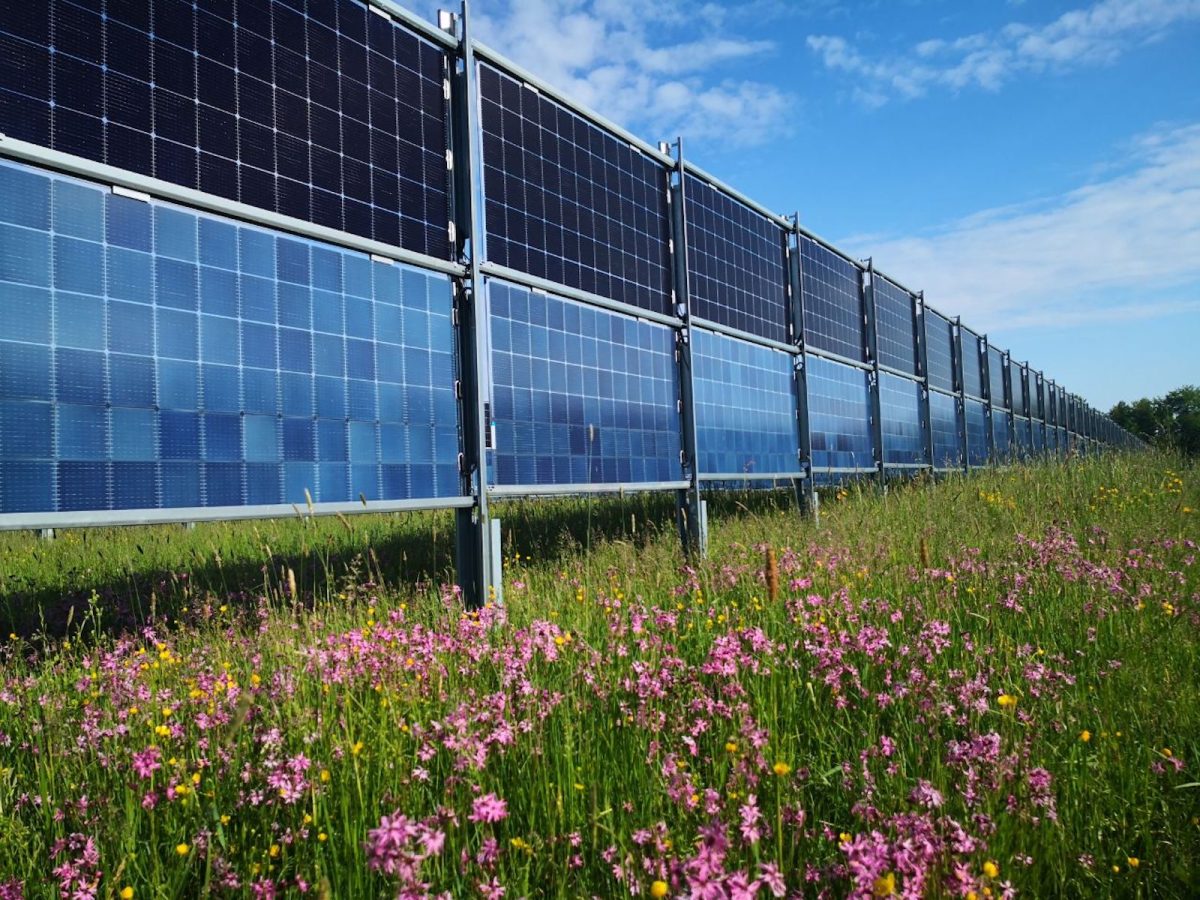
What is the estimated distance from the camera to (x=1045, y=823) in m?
2.33

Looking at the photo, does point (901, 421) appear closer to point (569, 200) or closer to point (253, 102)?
point (569, 200)

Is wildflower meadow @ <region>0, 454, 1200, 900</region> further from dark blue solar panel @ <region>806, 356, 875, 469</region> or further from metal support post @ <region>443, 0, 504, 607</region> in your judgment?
dark blue solar panel @ <region>806, 356, 875, 469</region>

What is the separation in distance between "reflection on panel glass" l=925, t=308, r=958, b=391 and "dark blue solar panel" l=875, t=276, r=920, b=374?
108 centimetres

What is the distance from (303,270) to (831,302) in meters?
11.1

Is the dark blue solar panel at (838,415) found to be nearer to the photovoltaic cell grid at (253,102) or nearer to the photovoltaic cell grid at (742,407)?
the photovoltaic cell grid at (742,407)

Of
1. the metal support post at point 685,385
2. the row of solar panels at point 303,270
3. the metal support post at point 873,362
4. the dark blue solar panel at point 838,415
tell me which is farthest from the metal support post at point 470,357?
the metal support post at point 873,362

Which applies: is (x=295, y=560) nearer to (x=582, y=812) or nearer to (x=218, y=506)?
(x=218, y=506)

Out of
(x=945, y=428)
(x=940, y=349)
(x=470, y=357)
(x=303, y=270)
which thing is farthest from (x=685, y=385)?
(x=940, y=349)

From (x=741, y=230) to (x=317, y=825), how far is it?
35.2 feet

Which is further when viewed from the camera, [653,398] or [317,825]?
[653,398]

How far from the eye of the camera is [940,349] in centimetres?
2155

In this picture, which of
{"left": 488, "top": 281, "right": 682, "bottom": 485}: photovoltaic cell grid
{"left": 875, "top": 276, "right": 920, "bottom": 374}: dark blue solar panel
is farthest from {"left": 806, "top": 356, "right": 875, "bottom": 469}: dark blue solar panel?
{"left": 488, "top": 281, "right": 682, "bottom": 485}: photovoltaic cell grid

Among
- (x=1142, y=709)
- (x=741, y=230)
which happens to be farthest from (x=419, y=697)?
(x=741, y=230)

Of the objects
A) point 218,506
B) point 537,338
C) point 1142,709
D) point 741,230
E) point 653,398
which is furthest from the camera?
point 741,230
